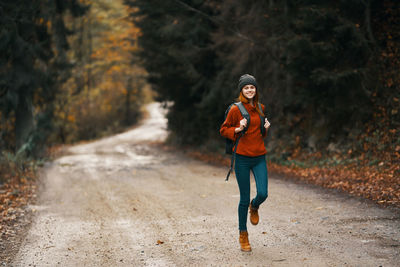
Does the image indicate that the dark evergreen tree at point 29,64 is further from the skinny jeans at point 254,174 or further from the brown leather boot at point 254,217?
the brown leather boot at point 254,217

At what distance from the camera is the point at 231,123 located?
5.37 meters

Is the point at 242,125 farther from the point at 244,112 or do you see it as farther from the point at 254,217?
the point at 254,217

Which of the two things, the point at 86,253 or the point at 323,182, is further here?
the point at 323,182

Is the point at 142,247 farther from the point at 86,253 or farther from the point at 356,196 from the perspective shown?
the point at 356,196

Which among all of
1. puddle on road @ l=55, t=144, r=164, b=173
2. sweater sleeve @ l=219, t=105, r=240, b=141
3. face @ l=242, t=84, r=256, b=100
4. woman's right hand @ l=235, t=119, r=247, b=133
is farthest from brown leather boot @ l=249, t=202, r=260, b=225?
puddle on road @ l=55, t=144, r=164, b=173

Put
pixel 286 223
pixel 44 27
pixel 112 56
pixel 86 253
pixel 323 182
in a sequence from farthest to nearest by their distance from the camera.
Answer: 1. pixel 112 56
2. pixel 44 27
3. pixel 323 182
4. pixel 286 223
5. pixel 86 253

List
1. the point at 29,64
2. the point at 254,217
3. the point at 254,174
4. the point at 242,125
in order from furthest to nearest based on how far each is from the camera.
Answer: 1. the point at 29,64
2. the point at 254,217
3. the point at 254,174
4. the point at 242,125

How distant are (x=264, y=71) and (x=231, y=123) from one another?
37.9 feet

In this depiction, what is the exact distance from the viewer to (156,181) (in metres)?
12.6

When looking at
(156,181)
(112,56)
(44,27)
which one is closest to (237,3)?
(156,181)

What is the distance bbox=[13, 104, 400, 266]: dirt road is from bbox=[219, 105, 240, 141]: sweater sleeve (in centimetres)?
159

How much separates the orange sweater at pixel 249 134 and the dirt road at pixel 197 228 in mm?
1372

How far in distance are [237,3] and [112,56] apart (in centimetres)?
2456

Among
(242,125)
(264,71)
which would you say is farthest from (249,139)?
(264,71)
